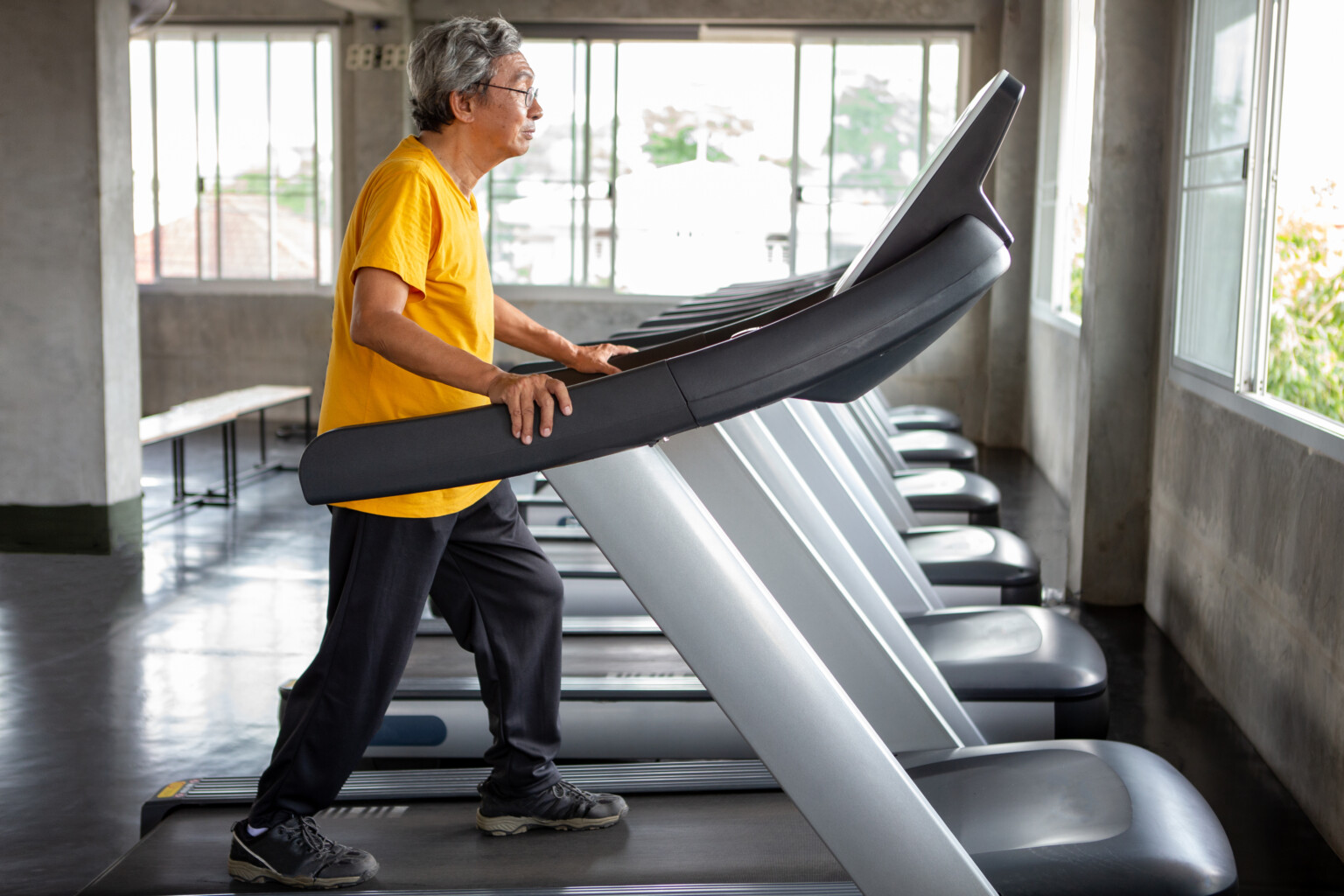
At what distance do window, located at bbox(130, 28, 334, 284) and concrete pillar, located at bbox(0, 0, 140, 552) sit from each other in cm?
388

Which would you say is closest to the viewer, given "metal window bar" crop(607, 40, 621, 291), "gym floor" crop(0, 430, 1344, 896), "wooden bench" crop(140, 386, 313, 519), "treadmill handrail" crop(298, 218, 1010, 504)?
"treadmill handrail" crop(298, 218, 1010, 504)

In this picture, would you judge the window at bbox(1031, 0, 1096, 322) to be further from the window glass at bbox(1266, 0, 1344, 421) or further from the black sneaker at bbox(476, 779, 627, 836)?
the black sneaker at bbox(476, 779, 627, 836)

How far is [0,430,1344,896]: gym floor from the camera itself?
2500mm

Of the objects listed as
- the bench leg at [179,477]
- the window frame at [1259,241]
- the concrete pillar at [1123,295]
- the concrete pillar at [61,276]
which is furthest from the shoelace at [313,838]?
the bench leg at [179,477]

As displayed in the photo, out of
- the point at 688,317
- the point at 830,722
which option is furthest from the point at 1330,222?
the point at 830,722

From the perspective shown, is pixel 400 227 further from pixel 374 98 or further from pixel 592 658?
pixel 374 98

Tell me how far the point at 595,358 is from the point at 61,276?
165 inches

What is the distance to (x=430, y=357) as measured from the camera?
5.15ft

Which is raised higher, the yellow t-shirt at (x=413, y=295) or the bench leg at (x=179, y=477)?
the yellow t-shirt at (x=413, y=295)

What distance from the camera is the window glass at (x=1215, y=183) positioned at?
3445mm

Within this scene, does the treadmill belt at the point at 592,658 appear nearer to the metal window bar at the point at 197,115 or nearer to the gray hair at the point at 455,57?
the gray hair at the point at 455,57

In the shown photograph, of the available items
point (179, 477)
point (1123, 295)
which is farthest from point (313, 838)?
point (179, 477)

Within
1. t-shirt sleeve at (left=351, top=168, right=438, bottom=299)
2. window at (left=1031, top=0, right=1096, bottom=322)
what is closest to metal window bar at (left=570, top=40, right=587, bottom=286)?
window at (left=1031, top=0, right=1096, bottom=322)

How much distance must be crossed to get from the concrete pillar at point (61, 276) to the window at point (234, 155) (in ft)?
12.7
